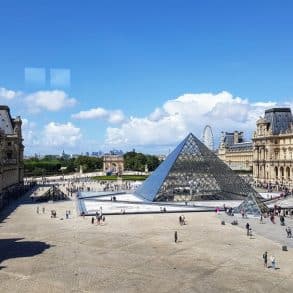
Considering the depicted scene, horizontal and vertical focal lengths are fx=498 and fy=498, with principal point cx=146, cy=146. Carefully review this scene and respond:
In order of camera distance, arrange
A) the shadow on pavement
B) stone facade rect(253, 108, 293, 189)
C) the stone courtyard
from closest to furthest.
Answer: the stone courtyard < the shadow on pavement < stone facade rect(253, 108, 293, 189)

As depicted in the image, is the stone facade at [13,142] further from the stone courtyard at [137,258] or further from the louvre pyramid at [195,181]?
the stone courtyard at [137,258]

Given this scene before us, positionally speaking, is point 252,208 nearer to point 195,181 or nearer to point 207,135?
point 195,181

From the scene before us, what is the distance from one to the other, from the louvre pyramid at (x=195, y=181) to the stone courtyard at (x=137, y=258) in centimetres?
1689

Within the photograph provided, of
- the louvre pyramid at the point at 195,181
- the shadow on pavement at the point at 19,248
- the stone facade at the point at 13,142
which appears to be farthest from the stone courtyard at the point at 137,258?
the stone facade at the point at 13,142

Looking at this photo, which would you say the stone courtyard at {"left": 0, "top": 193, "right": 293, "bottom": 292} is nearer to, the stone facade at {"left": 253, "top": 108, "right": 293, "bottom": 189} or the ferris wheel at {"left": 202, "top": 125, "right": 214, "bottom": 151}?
the stone facade at {"left": 253, "top": 108, "right": 293, "bottom": 189}

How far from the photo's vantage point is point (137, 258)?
25625 mm

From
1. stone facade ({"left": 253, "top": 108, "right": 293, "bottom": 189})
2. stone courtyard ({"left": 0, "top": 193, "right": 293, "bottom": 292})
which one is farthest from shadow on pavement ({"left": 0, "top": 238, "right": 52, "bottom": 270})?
stone facade ({"left": 253, "top": 108, "right": 293, "bottom": 189})

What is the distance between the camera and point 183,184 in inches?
2243

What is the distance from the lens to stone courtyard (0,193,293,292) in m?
20.7

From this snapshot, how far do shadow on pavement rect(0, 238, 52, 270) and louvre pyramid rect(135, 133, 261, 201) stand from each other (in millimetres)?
25970

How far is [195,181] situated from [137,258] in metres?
32.6

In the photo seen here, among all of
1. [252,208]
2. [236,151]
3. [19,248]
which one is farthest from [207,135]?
[19,248]

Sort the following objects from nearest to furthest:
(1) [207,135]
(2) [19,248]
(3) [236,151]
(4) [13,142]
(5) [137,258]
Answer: (5) [137,258] < (2) [19,248] < (4) [13,142] < (3) [236,151] < (1) [207,135]

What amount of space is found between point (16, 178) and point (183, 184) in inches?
1459
